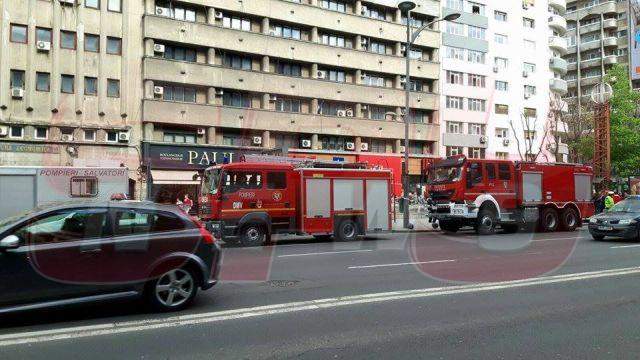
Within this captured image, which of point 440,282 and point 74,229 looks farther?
point 440,282

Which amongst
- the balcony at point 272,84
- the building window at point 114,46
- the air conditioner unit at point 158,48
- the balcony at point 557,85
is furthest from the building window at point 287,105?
the balcony at point 557,85

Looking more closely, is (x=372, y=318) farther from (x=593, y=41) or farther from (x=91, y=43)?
(x=593, y=41)

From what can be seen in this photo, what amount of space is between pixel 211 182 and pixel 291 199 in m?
2.52

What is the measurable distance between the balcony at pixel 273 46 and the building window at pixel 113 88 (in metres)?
3.53

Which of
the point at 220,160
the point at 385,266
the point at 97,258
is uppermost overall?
the point at 220,160

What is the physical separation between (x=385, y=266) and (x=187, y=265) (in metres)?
4.83

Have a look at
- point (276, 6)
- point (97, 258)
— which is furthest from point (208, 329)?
point (276, 6)

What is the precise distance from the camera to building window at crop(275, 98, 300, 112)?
38469 millimetres

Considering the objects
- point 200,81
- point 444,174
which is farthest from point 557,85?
point 444,174

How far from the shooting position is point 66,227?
20.7 feet

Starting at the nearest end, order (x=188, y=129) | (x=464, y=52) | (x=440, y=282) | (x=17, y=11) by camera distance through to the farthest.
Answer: (x=440, y=282) < (x=17, y=11) < (x=188, y=129) < (x=464, y=52)

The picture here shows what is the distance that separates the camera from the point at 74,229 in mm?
6352

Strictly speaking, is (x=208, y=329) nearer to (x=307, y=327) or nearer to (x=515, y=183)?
(x=307, y=327)

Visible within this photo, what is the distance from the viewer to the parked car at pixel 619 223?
15242 mm
